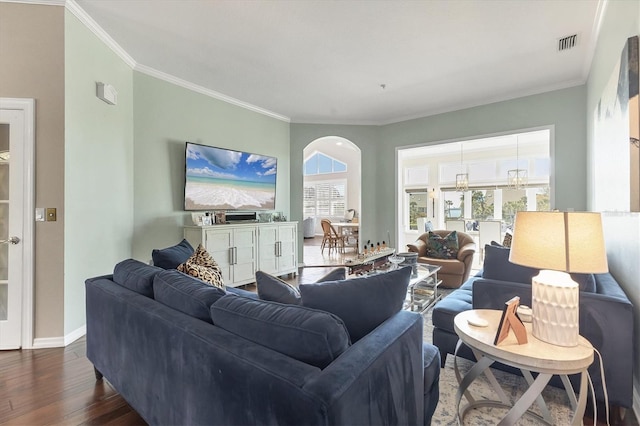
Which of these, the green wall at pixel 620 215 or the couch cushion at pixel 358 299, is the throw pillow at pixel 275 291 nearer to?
the couch cushion at pixel 358 299

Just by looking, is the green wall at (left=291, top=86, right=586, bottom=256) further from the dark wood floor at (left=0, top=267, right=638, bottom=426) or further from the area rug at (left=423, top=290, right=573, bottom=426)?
the dark wood floor at (left=0, top=267, right=638, bottom=426)

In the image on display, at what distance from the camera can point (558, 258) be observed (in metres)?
1.32

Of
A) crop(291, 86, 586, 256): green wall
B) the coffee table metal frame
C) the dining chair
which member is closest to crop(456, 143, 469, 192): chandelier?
crop(291, 86, 586, 256): green wall

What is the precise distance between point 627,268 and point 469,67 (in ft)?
9.29

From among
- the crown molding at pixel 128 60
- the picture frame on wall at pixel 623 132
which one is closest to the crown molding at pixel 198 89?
the crown molding at pixel 128 60

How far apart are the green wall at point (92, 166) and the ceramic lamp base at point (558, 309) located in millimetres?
3587

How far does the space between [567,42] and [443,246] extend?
9.39ft

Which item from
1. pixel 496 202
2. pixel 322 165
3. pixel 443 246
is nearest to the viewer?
pixel 443 246

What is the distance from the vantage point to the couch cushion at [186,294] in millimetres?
1390

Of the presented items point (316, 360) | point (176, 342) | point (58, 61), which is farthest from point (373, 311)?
point (58, 61)

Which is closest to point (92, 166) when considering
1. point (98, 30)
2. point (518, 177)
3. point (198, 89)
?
point (98, 30)

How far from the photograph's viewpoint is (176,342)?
128 cm

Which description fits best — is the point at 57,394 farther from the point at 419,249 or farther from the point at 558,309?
the point at 419,249

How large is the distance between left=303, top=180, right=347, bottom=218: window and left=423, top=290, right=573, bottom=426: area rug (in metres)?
9.38
